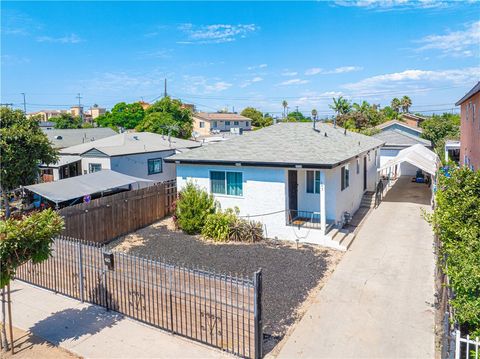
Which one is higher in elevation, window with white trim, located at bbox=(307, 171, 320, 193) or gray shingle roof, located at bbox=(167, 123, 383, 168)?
gray shingle roof, located at bbox=(167, 123, 383, 168)

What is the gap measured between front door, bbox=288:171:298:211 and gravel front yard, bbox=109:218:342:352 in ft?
7.37

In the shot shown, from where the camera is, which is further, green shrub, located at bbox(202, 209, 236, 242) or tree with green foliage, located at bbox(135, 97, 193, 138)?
tree with green foliage, located at bbox(135, 97, 193, 138)

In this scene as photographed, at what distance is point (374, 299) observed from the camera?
1048cm

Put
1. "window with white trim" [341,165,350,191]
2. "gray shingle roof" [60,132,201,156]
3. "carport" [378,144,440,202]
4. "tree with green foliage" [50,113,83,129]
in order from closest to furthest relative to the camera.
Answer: "window with white trim" [341,165,350,191], "carport" [378,144,440,202], "gray shingle roof" [60,132,201,156], "tree with green foliage" [50,113,83,129]

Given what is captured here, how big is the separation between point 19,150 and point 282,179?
14.3m

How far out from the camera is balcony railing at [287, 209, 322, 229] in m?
16.0

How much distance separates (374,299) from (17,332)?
898 centimetres

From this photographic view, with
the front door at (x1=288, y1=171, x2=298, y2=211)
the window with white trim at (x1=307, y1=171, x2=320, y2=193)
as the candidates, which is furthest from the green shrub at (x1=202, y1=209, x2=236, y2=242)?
the window with white trim at (x1=307, y1=171, x2=320, y2=193)

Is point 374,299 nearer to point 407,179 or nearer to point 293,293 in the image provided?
point 293,293

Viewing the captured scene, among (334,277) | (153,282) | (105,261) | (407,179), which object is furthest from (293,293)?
(407,179)

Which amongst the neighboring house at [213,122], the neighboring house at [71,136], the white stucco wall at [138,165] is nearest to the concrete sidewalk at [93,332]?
the white stucco wall at [138,165]

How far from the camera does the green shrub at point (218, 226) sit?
618 inches

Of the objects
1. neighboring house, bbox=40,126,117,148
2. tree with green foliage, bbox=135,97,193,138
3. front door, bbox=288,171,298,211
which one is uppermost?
tree with green foliage, bbox=135,97,193,138

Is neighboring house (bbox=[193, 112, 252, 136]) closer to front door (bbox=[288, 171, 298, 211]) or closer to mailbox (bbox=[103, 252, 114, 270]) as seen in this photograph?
front door (bbox=[288, 171, 298, 211])
